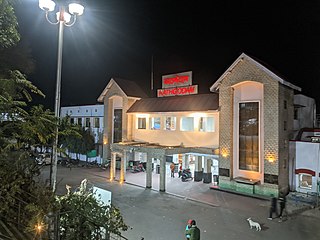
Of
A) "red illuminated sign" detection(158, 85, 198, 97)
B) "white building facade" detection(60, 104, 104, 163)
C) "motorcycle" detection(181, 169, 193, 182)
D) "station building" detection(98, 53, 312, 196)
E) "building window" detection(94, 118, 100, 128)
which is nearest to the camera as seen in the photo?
"station building" detection(98, 53, 312, 196)

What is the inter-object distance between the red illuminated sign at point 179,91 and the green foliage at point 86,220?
765 inches

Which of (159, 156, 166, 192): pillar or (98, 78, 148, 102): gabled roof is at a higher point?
(98, 78, 148, 102): gabled roof

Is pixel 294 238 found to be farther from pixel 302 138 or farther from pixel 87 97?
pixel 87 97

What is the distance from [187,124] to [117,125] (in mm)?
9670

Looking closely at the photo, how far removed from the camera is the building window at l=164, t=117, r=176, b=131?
81.6 ft

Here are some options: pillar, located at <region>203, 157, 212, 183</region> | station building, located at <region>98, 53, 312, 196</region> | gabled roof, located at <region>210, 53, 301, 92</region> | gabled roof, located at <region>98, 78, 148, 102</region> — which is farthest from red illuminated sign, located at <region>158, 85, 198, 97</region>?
pillar, located at <region>203, 157, 212, 183</region>

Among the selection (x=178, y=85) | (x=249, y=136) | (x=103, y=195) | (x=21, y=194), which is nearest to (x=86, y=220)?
(x=21, y=194)

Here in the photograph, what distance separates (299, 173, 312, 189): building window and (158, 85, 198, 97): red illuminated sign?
1131 centimetres

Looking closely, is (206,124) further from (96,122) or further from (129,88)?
(96,122)

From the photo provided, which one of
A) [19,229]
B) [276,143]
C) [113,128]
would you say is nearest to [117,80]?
[113,128]

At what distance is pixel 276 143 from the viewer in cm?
1805

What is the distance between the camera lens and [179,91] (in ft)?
84.1

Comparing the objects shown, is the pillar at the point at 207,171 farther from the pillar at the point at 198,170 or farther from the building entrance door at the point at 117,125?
the building entrance door at the point at 117,125

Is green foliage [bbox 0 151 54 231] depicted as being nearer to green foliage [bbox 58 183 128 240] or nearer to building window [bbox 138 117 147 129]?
green foliage [bbox 58 183 128 240]
